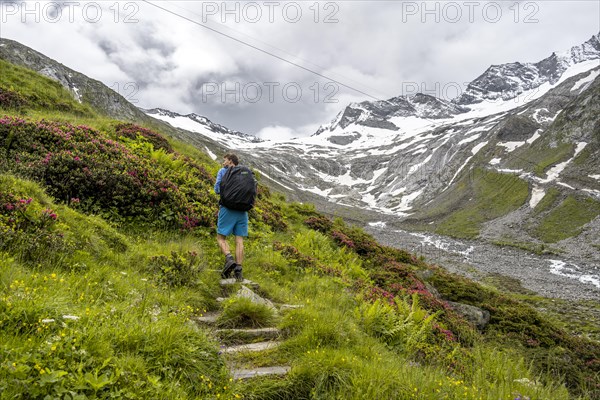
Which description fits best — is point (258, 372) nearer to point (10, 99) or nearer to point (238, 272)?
point (238, 272)

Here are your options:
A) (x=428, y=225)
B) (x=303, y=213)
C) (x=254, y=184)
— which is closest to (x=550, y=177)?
(x=428, y=225)

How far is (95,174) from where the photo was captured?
9.29 m

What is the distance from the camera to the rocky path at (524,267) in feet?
105

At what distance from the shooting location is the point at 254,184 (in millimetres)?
8719

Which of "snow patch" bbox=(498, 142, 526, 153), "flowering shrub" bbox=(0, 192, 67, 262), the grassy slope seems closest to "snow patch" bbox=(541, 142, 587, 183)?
"snow patch" bbox=(498, 142, 526, 153)

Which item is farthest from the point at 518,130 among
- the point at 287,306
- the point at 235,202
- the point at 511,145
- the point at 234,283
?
the point at 234,283

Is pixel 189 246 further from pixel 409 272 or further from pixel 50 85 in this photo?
pixel 50 85

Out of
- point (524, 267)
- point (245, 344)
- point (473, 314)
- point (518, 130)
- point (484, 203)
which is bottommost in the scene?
point (524, 267)

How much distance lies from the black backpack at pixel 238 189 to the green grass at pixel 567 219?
6970cm

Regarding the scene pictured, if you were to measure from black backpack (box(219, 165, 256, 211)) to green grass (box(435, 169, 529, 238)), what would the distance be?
258 ft

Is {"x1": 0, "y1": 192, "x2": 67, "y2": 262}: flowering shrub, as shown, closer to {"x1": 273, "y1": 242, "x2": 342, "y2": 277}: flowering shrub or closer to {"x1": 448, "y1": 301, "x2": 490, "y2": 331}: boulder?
{"x1": 273, "y1": 242, "x2": 342, "y2": 277}: flowering shrub

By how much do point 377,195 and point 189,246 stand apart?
175689 mm

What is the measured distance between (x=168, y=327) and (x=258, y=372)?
4.21ft

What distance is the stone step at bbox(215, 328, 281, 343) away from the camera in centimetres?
554
